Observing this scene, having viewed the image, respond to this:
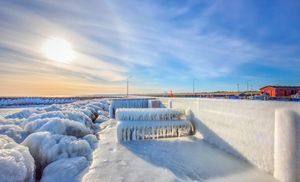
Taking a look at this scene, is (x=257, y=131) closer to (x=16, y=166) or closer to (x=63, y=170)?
(x=63, y=170)

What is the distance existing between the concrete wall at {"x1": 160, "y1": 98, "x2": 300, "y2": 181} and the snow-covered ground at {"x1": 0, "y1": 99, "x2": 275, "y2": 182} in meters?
0.34

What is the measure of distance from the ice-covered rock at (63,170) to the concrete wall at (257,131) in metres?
4.71

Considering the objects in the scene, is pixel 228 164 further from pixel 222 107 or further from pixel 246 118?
pixel 222 107

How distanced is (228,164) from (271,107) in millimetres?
2033

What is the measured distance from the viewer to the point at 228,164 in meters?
5.56

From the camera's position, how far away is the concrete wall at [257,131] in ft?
13.5

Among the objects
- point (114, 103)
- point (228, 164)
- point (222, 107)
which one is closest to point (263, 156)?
point (228, 164)

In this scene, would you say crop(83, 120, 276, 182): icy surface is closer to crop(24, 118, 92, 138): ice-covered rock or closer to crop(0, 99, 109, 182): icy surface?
crop(0, 99, 109, 182): icy surface

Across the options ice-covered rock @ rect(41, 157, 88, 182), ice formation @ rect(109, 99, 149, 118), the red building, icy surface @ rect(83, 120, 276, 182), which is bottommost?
icy surface @ rect(83, 120, 276, 182)

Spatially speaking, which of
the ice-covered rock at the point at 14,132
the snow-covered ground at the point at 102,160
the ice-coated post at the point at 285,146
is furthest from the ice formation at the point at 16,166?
the ice-coated post at the point at 285,146

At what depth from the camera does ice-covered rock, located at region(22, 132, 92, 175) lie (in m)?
5.00

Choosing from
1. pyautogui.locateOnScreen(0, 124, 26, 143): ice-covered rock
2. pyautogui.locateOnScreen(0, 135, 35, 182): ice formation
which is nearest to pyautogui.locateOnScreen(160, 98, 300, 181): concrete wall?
pyautogui.locateOnScreen(0, 135, 35, 182): ice formation

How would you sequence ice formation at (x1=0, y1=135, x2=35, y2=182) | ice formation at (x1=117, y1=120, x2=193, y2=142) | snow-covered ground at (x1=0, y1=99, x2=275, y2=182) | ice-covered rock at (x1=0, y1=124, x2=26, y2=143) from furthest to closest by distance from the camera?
ice formation at (x1=117, y1=120, x2=193, y2=142)
ice-covered rock at (x1=0, y1=124, x2=26, y2=143)
snow-covered ground at (x1=0, y1=99, x2=275, y2=182)
ice formation at (x1=0, y1=135, x2=35, y2=182)

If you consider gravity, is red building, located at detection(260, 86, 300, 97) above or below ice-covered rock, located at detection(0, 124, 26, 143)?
above
